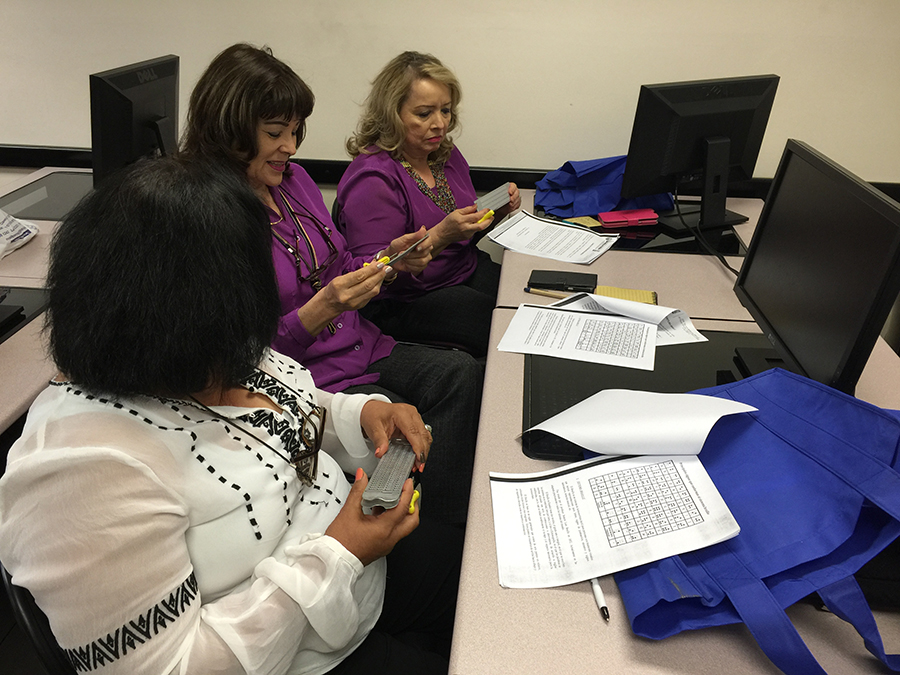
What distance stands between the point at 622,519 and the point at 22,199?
2.28 meters

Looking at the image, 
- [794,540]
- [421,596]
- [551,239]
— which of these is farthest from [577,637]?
Result: [551,239]

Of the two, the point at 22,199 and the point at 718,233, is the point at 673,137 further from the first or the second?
the point at 22,199

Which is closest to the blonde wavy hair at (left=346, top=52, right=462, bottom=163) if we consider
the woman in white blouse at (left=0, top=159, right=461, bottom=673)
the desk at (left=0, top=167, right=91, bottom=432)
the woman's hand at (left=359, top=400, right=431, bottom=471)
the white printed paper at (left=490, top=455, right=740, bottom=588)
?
the desk at (left=0, top=167, right=91, bottom=432)

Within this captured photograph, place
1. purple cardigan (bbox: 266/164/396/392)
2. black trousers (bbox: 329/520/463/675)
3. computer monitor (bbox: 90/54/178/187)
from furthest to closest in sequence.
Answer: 1. purple cardigan (bbox: 266/164/396/392)
2. computer monitor (bbox: 90/54/178/187)
3. black trousers (bbox: 329/520/463/675)

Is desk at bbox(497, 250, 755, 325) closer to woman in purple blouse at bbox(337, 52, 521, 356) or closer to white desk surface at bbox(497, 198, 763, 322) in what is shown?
white desk surface at bbox(497, 198, 763, 322)

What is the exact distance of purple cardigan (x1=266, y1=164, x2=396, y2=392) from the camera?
1.52m

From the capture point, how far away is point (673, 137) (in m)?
1.91

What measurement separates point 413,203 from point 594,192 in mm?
635

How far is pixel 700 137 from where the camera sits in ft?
6.38

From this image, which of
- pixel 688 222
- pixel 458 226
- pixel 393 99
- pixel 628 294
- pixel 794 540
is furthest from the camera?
pixel 688 222

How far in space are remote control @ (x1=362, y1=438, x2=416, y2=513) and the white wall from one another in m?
1.77

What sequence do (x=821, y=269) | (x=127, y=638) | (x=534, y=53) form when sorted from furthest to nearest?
(x=534, y=53) → (x=821, y=269) → (x=127, y=638)

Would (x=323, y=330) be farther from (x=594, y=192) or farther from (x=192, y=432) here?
(x=594, y=192)

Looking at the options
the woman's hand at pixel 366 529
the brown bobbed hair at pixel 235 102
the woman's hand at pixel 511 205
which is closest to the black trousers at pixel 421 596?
the woman's hand at pixel 366 529
